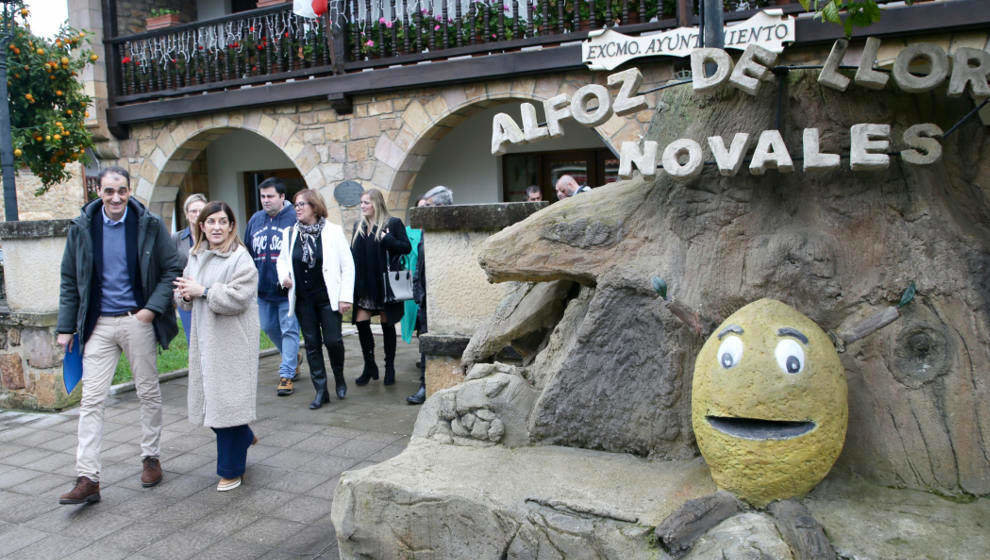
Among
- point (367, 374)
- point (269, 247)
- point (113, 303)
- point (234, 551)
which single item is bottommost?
point (234, 551)

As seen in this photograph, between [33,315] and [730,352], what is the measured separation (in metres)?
5.63

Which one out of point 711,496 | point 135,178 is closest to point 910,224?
point 711,496

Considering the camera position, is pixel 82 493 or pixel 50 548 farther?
pixel 82 493

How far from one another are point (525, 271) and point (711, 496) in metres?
1.19

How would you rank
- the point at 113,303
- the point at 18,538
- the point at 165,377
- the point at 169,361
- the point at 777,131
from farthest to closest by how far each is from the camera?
the point at 169,361 < the point at 165,377 < the point at 113,303 < the point at 18,538 < the point at 777,131

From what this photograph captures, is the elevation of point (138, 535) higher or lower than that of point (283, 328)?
lower

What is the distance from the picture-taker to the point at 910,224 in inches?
108

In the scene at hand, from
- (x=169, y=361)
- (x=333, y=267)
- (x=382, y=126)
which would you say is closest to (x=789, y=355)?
(x=333, y=267)

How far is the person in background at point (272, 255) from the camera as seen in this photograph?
5.98 meters

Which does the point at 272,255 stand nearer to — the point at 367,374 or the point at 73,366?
the point at 367,374

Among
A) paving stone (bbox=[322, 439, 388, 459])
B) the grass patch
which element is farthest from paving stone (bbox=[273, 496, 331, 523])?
the grass patch

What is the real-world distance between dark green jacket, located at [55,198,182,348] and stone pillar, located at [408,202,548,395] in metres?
1.60

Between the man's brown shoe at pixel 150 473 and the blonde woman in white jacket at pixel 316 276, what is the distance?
1.50 metres

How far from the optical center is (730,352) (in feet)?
8.13
